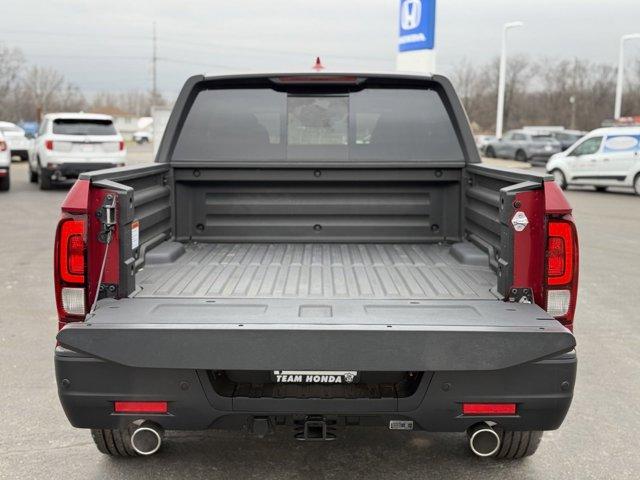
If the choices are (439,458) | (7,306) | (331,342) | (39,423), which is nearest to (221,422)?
(331,342)

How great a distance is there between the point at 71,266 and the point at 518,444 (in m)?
2.31

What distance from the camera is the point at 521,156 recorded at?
37406 millimetres

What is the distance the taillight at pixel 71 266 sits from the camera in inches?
123

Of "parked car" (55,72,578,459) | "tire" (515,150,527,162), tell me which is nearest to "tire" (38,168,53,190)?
"parked car" (55,72,578,459)

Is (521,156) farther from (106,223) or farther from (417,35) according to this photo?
(106,223)

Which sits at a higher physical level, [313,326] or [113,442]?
[313,326]

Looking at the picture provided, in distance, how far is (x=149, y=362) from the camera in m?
2.90

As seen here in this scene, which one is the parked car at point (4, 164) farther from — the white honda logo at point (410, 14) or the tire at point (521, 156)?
the tire at point (521, 156)

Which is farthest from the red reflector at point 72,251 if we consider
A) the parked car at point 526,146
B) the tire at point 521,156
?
the tire at point 521,156

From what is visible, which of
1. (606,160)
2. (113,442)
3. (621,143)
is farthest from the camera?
(606,160)

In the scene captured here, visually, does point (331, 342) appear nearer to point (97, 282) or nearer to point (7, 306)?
point (97, 282)

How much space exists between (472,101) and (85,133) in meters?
67.1

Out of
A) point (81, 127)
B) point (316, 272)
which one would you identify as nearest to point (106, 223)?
point (316, 272)

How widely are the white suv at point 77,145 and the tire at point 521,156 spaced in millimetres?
23821
